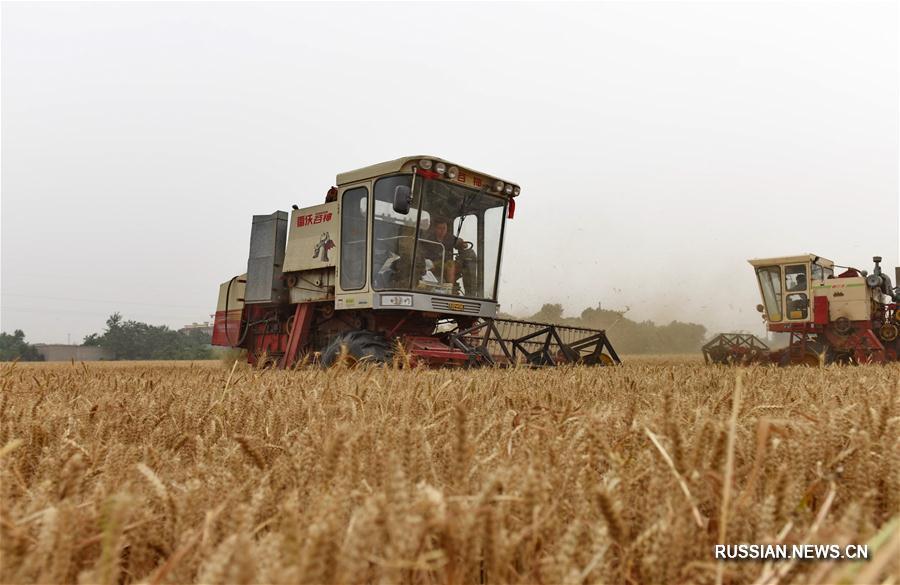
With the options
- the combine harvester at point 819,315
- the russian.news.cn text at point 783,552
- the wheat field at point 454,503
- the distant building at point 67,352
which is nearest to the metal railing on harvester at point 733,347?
the combine harvester at point 819,315

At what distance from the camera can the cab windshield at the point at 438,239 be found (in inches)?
295

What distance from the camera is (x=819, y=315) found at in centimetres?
1309

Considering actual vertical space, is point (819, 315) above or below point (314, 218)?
below

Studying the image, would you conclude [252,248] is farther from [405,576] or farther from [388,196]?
[405,576]

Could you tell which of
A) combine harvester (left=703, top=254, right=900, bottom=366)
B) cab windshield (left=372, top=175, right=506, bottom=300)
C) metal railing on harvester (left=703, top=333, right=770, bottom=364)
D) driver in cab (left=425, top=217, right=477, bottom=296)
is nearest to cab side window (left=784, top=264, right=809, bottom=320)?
combine harvester (left=703, top=254, right=900, bottom=366)

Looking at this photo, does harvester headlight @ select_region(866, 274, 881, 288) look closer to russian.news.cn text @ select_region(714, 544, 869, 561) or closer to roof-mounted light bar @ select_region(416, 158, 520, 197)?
roof-mounted light bar @ select_region(416, 158, 520, 197)

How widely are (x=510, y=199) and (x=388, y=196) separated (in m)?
1.96

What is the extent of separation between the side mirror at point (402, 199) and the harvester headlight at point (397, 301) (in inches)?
40.9

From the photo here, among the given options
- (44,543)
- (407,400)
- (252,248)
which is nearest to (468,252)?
(252,248)

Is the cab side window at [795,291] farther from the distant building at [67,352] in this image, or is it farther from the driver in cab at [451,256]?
the distant building at [67,352]

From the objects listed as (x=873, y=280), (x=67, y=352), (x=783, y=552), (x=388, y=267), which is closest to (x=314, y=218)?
(x=388, y=267)

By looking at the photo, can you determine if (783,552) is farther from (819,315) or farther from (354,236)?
(819,315)

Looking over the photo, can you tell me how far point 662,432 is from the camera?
117 centimetres

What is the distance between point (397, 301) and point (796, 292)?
429 inches
